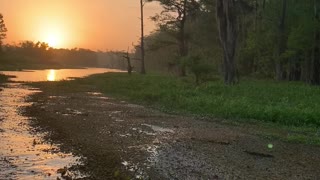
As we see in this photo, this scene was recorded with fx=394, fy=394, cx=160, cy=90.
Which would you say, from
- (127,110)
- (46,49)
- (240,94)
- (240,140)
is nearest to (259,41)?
(240,94)

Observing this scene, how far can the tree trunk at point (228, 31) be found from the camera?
36.1m

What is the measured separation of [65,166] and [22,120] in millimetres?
8505

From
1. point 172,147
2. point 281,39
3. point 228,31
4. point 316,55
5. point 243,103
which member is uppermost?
point 228,31

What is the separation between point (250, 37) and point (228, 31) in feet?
73.9

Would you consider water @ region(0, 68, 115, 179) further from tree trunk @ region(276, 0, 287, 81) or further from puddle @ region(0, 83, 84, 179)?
tree trunk @ region(276, 0, 287, 81)

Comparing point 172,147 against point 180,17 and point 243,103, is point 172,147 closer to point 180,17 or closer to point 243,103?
point 243,103

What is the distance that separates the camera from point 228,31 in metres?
36.6

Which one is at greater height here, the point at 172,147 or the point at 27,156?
the point at 27,156

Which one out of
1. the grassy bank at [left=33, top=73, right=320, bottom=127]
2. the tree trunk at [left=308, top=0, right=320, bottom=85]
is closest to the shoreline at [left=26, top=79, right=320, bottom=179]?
the grassy bank at [left=33, top=73, right=320, bottom=127]

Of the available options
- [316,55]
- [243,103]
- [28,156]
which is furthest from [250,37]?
[28,156]

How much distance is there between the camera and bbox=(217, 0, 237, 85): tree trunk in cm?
3609

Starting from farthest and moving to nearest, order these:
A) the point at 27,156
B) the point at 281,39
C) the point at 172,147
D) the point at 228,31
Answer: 1. the point at 281,39
2. the point at 228,31
3. the point at 172,147
4. the point at 27,156

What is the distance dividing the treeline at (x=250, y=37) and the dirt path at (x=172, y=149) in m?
19.2

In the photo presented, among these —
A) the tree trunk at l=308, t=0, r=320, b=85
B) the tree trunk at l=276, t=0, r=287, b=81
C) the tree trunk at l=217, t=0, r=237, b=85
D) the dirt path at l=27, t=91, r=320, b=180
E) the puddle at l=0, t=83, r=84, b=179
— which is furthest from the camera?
the tree trunk at l=276, t=0, r=287, b=81
